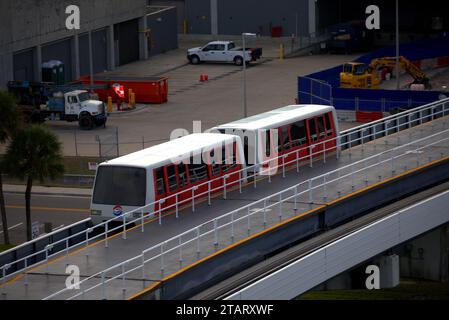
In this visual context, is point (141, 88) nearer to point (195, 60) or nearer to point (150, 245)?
point (195, 60)

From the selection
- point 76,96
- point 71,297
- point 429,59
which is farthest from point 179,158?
point 429,59

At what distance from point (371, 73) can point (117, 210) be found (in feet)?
126

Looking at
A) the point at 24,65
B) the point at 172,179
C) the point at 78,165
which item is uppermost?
the point at 24,65

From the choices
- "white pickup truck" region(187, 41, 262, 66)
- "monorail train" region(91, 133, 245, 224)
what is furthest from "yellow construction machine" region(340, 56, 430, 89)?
"monorail train" region(91, 133, 245, 224)

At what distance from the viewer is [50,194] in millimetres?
44469

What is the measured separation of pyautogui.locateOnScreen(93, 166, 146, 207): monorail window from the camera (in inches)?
1139

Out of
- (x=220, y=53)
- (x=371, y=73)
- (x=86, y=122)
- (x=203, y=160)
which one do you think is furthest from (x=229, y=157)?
(x=220, y=53)

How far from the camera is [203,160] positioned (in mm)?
31328

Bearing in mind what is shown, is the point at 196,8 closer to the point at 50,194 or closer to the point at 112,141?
the point at 112,141

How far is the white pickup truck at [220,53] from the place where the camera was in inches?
2884

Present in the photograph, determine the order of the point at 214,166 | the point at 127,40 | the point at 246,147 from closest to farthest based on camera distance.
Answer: the point at 214,166 → the point at 246,147 → the point at 127,40

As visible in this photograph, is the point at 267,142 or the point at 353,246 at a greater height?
the point at 267,142

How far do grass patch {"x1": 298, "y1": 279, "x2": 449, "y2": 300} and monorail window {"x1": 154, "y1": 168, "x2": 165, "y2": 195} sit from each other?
5.98 metres

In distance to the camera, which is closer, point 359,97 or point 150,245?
point 150,245
